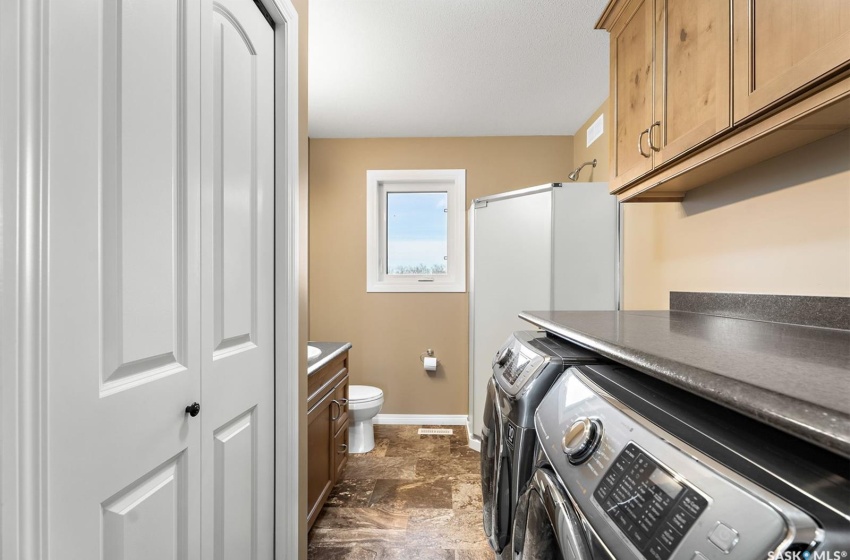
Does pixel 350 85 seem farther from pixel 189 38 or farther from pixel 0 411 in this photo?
pixel 0 411

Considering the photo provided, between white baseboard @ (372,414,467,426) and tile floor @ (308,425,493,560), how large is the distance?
1.52ft

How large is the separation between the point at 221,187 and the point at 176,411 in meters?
0.52

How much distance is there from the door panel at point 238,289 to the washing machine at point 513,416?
67 cm

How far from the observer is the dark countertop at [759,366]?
38cm

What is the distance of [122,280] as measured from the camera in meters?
0.69

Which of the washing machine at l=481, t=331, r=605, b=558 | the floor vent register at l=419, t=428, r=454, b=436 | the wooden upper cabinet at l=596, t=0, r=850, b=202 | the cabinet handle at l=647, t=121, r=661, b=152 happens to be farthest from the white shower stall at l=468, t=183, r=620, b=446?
the washing machine at l=481, t=331, r=605, b=558

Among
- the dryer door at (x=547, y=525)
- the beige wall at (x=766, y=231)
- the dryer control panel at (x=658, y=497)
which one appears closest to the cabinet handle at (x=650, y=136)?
the beige wall at (x=766, y=231)

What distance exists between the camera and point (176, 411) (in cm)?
83

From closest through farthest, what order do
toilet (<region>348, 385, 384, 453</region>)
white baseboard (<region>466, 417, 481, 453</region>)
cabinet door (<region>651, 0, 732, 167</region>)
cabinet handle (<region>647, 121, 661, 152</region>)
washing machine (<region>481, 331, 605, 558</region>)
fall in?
washing machine (<region>481, 331, 605, 558</region>), cabinet door (<region>651, 0, 732, 167</region>), cabinet handle (<region>647, 121, 661, 152</region>), toilet (<region>348, 385, 384, 453</region>), white baseboard (<region>466, 417, 481, 453</region>)

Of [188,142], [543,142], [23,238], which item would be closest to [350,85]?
[543,142]

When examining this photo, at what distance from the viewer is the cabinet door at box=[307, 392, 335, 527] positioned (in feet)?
5.70

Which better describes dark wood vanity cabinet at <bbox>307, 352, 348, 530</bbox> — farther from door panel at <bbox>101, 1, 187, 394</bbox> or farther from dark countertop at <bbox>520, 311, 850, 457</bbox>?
dark countertop at <bbox>520, 311, 850, 457</bbox>

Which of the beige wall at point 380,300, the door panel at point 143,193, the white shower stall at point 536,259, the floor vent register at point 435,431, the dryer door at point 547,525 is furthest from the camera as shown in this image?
the beige wall at point 380,300

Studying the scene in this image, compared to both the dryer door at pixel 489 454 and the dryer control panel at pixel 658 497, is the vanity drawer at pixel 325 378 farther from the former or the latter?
the dryer control panel at pixel 658 497
